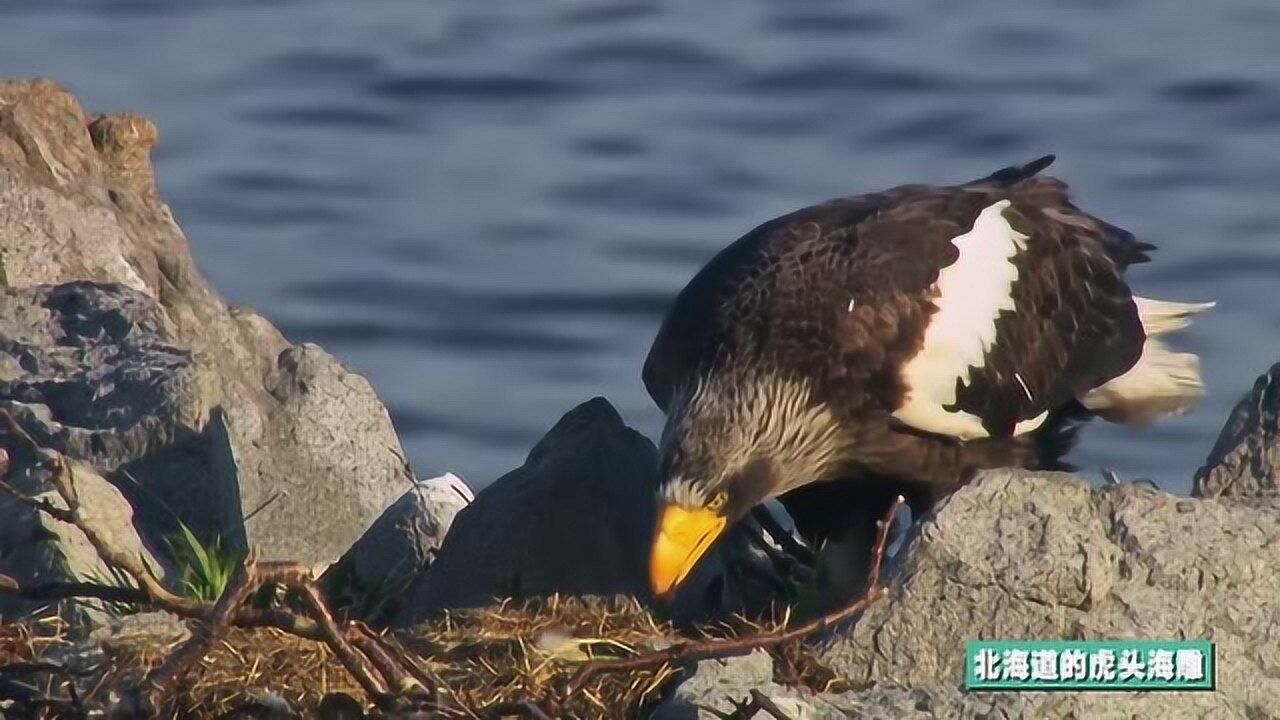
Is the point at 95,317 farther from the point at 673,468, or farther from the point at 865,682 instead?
the point at 865,682

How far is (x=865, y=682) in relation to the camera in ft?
16.6

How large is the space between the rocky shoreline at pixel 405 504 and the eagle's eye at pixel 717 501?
17 cm

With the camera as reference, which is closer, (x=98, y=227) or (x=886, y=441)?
(x=886, y=441)

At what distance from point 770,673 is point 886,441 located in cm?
179

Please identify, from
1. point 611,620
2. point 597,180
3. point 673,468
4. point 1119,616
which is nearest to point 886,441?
point 673,468

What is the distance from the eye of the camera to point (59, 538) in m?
5.68

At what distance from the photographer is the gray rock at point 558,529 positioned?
5.94m

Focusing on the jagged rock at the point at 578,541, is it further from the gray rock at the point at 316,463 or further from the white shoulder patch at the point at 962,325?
the white shoulder patch at the point at 962,325

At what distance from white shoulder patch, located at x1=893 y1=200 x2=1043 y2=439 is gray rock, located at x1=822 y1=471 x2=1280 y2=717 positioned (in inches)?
57.4

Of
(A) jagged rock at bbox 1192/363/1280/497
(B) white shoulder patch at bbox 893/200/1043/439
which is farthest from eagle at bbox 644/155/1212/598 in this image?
(A) jagged rock at bbox 1192/363/1280/497

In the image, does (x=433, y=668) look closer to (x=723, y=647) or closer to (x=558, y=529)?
(x=723, y=647)

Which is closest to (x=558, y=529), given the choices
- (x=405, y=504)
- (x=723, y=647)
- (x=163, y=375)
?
(x=405, y=504)

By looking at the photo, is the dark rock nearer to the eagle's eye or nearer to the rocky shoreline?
the rocky shoreline

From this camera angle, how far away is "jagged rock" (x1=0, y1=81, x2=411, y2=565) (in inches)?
247
